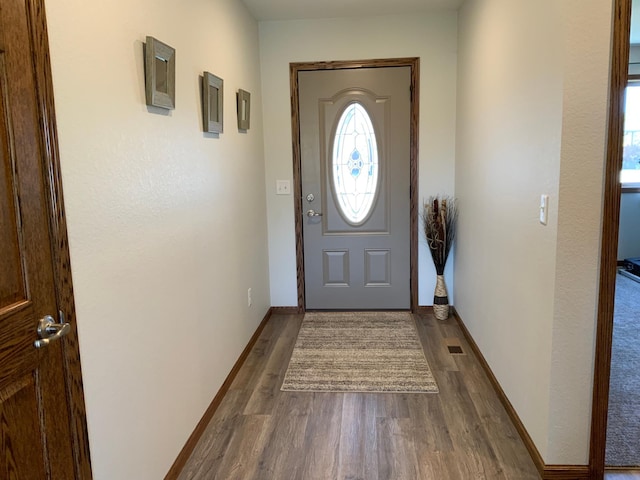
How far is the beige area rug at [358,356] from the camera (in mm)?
2873

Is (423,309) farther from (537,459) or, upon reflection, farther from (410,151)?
(537,459)

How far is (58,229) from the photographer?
130cm

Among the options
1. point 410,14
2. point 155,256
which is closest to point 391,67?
point 410,14

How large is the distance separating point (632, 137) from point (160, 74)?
5.41 metres

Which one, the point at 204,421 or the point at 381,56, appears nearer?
the point at 204,421

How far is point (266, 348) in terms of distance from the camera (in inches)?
137

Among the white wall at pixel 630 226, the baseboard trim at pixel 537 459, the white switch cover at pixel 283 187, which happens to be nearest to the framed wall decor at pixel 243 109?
the white switch cover at pixel 283 187

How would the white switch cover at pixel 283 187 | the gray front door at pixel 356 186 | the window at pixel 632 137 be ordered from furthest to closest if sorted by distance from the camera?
the window at pixel 632 137
the white switch cover at pixel 283 187
the gray front door at pixel 356 186

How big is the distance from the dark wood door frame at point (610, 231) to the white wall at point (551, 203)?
25mm

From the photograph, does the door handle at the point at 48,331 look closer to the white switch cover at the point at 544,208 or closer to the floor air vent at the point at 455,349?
the white switch cover at the point at 544,208

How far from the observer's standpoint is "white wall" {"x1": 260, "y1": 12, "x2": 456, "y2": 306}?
3.79 metres

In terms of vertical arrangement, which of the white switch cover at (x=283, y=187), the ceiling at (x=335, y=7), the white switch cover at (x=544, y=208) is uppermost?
the ceiling at (x=335, y=7)

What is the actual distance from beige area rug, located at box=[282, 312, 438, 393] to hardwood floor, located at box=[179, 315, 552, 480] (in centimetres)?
10

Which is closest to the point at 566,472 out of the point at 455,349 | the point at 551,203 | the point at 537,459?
the point at 537,459
